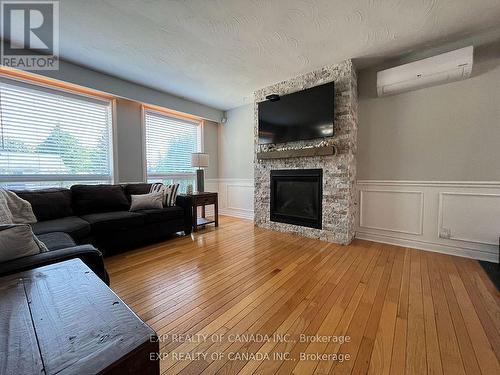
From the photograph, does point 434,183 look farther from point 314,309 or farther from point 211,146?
point 211,146

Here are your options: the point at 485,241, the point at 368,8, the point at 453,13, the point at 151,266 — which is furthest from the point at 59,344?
the point at 485,241

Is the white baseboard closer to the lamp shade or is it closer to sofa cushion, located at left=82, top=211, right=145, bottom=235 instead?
the lamp shade

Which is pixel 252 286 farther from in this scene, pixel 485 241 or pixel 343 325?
pixel 485 241

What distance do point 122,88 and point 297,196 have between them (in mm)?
3240

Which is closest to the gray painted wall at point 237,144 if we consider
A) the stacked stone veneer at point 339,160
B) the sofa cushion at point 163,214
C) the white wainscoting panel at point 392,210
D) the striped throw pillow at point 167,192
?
the stacked stone veneer at point 339,160

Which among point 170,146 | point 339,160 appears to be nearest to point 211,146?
point 170,146

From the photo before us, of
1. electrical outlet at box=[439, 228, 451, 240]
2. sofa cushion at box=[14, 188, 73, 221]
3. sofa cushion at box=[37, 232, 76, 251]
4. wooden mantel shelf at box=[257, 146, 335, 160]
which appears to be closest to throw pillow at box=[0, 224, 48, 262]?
sofa cushion at box=[37, 232, 76, 251]

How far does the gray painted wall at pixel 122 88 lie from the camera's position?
277cm

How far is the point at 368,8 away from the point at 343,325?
8.52 feet

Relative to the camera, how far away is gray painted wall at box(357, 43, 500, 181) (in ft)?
7.52

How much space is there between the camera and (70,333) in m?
0.57

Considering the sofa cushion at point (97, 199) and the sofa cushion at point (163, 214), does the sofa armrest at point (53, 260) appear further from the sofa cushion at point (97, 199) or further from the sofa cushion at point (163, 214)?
the sofa cushion at point (97, 199)

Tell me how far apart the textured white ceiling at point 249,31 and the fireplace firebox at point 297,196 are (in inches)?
60.7

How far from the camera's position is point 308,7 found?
6.15 ft
